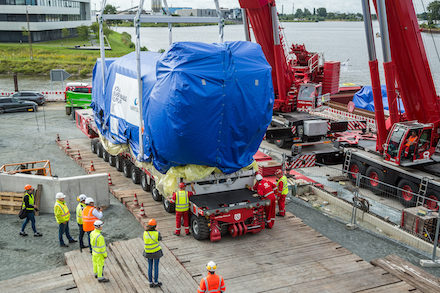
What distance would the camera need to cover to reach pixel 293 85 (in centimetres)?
2280

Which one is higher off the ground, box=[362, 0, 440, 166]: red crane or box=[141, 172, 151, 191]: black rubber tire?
box=[362, 0, 440, 166]: red crane

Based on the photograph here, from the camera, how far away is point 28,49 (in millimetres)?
68625

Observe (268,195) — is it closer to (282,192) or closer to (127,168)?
(282,192)

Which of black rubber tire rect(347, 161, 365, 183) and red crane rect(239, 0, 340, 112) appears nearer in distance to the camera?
black rubber tire rect(347, 161, 365, 183)

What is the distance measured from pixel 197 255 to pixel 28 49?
67.3 metres

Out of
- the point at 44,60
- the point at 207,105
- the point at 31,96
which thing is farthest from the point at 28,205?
the point at 44,60

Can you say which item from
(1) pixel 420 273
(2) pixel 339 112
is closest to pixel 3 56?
(2) pixel 339 112

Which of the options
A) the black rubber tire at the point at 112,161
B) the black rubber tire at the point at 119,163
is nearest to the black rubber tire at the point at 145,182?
the black rubber tire at the point at 119,163

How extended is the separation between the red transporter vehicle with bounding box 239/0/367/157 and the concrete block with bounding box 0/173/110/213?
9652 millimetres

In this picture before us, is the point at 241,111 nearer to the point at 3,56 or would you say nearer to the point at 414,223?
the point at 414,223

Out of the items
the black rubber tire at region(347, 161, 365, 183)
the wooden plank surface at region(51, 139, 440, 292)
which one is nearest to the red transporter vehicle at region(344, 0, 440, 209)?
the black rubber tire at region(347, 161, 365, 183)

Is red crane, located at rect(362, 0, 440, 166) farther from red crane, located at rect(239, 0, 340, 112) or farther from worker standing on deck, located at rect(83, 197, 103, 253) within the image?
worker standing on deck, located at rect(83, 197, 103, 253)

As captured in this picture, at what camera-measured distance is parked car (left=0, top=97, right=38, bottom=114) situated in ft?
92.4

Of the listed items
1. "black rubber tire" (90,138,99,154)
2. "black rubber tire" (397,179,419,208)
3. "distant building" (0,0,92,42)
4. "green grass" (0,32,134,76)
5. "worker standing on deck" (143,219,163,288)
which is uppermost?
"distant building" (0,0,92,42)
